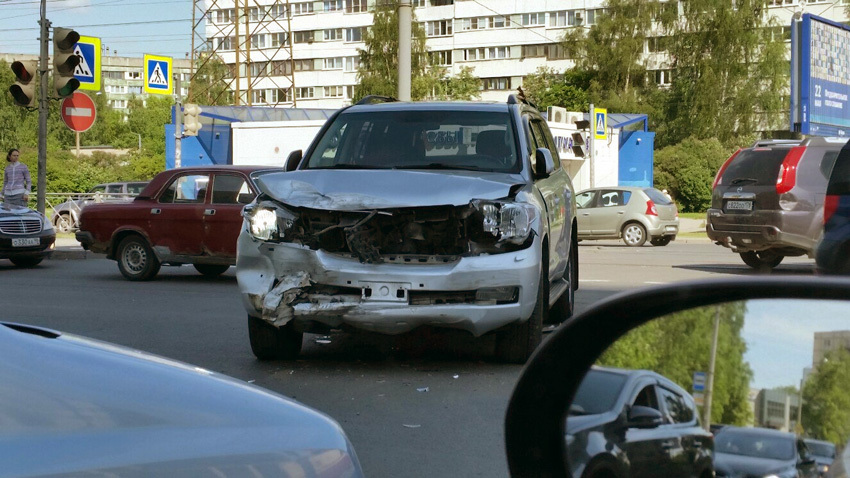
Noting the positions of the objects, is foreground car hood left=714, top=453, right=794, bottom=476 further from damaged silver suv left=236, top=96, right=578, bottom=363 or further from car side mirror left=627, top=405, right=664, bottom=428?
damaged silver suv left=236, top=96, right=578, bottom=363

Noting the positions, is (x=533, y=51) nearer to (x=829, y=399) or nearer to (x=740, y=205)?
(x=740, y=205)

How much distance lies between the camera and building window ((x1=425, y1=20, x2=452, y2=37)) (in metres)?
95.0

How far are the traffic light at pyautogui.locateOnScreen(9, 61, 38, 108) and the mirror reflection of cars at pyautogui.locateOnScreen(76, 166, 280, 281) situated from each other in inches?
125

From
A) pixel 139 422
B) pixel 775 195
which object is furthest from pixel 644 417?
pixel 775 195

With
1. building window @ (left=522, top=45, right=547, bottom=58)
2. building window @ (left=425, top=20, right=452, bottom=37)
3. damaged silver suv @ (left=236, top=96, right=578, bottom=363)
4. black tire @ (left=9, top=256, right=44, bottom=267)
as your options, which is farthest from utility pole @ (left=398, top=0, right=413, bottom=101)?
building window @ (left=425, top=20, right=452, bottom=37)

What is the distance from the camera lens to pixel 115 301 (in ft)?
38.9

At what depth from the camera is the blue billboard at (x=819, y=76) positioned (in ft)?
98.6

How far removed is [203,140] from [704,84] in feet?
110

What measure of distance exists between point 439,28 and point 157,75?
72.2 meters

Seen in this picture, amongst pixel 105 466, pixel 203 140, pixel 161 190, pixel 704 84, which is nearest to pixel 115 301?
pixel 161 190

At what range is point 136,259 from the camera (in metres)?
14.5

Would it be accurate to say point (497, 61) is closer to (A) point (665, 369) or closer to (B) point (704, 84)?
(B) point (704, 84)

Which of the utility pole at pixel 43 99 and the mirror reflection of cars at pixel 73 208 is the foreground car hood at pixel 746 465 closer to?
the utility pole at pixel 43 99

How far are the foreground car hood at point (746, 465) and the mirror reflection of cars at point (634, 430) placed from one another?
2cm
